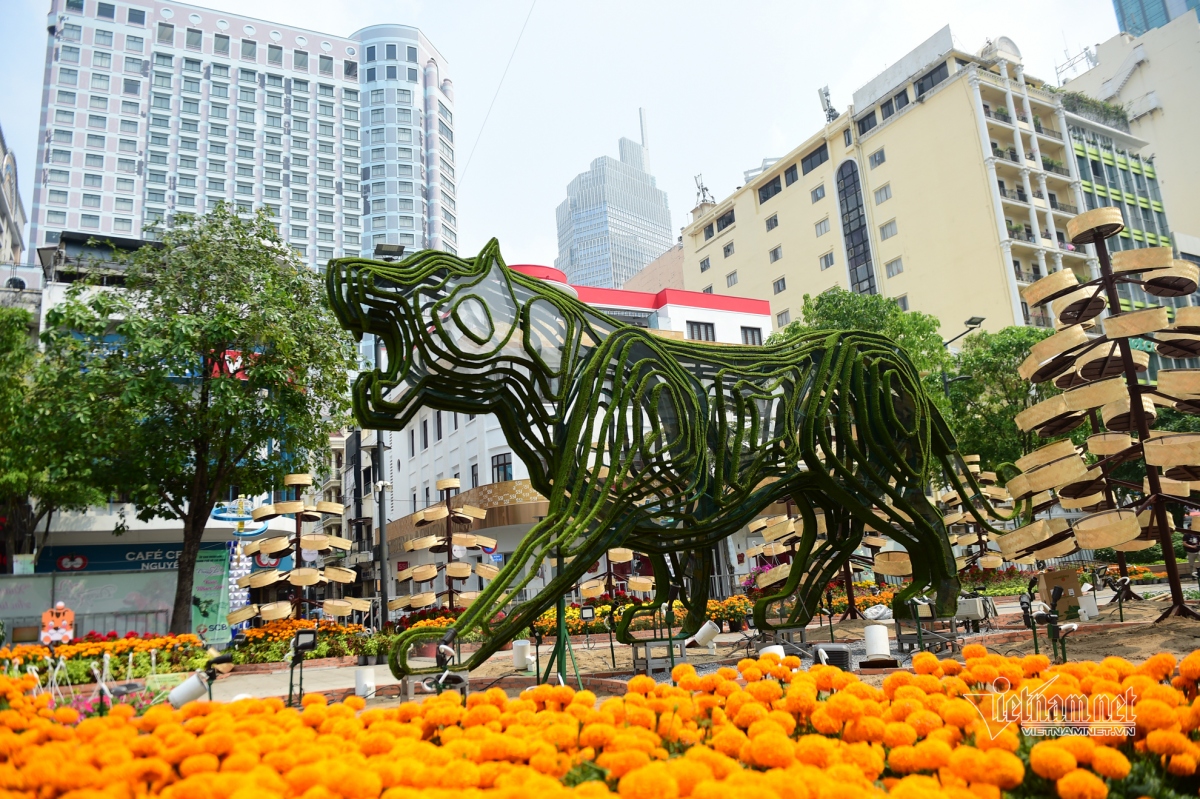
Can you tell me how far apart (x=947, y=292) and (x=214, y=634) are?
35.9 metres

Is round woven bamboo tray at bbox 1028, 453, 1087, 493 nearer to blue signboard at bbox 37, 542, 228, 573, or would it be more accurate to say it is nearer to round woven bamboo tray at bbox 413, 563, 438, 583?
round woven bamboo tray at bbox 413, 563, 438, 583

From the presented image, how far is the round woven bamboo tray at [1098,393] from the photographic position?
428 inches

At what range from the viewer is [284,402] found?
1669 cm

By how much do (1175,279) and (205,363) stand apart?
17167mm

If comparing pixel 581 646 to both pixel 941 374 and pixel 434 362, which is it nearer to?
pixel 434 362

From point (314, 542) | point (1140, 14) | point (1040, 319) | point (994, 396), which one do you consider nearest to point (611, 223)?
point (1140, 14)

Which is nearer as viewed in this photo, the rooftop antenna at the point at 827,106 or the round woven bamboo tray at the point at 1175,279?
the round woven bamboo tray at the point at 1175,279

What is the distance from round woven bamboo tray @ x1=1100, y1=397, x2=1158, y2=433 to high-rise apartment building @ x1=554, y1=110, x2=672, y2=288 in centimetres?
13594

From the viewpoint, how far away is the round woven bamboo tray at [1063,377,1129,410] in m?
10.9

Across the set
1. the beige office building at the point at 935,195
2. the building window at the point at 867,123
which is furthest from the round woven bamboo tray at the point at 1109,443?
the building window at the point at 867,123

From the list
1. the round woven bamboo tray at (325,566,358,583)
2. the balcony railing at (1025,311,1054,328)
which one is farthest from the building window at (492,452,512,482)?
the balcony railing at (1025,311,1054,328)

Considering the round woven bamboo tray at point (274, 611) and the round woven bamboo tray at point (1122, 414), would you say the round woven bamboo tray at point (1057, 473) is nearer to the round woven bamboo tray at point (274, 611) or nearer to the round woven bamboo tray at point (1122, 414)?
the round woven bamboo tray at point (1122, 414)

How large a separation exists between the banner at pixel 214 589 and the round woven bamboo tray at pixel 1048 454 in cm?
2248

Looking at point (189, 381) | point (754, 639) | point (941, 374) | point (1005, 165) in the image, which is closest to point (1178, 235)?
point (1005, 165)
